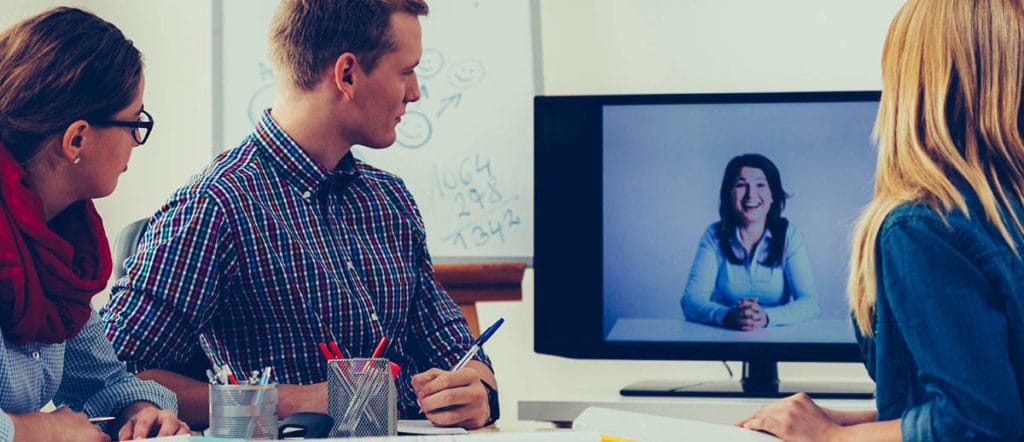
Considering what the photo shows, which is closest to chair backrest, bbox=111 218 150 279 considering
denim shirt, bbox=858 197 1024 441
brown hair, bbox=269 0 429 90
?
brown hair, bbox=269 0 429 90

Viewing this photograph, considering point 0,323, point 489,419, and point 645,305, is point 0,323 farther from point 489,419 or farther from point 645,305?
point 645,305

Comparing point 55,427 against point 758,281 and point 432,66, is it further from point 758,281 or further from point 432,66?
point 432,66

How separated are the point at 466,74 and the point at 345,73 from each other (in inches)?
35.1

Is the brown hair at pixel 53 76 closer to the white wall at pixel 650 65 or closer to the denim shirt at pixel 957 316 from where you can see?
the denim shirt at pixel 957 316

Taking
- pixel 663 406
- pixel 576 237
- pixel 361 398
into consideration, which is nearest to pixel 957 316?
pixel 361 398

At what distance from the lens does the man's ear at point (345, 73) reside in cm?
178

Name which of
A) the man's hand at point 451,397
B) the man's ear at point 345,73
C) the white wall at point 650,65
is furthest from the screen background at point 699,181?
the man's hand at point 451,397

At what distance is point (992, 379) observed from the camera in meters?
1.04

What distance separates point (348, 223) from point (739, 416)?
88cm

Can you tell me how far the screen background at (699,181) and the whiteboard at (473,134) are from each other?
12.2 inches

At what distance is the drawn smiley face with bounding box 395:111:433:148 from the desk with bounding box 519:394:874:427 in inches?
28.0

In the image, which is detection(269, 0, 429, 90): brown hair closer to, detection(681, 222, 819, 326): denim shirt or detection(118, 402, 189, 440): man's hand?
detection(118, 402, 189, 440): man's hand

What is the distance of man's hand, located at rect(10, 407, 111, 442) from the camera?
1.11 m

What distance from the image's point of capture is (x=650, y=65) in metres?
2.66
